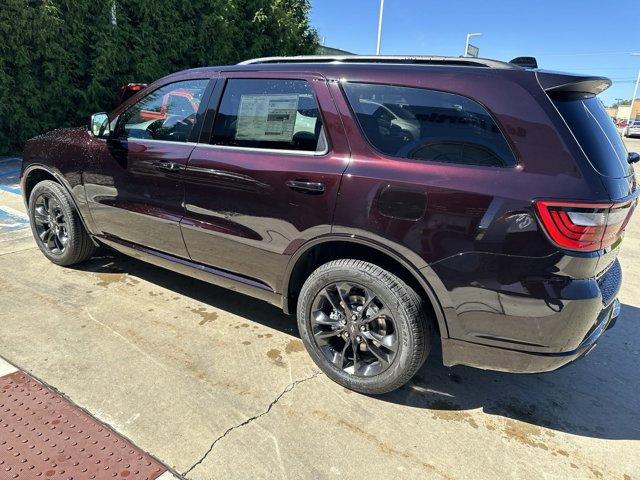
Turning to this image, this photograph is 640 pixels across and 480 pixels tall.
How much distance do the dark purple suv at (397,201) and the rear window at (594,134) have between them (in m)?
0.01

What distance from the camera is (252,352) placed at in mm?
3004

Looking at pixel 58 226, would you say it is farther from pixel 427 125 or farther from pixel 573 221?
pixel 573 221

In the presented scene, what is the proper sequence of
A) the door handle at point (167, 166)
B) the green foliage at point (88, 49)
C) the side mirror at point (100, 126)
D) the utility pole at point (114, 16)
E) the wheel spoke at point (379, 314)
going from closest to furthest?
the wheel spoke at point (379, 314) → the door handle at point (167, 166) → the side mirror at point (100, 126) → the green foliage at point (88, 49) → the utility pole at point (114, 16)

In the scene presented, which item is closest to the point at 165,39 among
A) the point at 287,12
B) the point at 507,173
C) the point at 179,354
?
the point at 287,12

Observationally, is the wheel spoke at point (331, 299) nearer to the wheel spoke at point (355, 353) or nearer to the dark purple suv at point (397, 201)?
the dark purple suv at point (397, 201)

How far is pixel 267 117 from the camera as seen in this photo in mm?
2818

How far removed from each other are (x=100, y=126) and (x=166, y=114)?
2.09 ft

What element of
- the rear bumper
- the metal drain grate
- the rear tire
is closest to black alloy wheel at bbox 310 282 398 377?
the rear bumper

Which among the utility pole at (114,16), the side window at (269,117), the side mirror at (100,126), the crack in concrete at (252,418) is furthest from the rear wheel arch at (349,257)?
the utility pole at (114,16)

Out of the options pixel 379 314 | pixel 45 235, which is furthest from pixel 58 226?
pixel 379 314

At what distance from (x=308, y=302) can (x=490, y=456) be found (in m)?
1.24

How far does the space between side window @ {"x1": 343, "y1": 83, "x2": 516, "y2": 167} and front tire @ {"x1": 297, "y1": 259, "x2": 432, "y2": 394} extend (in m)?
0.67

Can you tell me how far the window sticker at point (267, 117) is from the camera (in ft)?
8.91

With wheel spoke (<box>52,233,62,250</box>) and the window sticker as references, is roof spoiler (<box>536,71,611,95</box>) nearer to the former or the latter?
the window sticker
